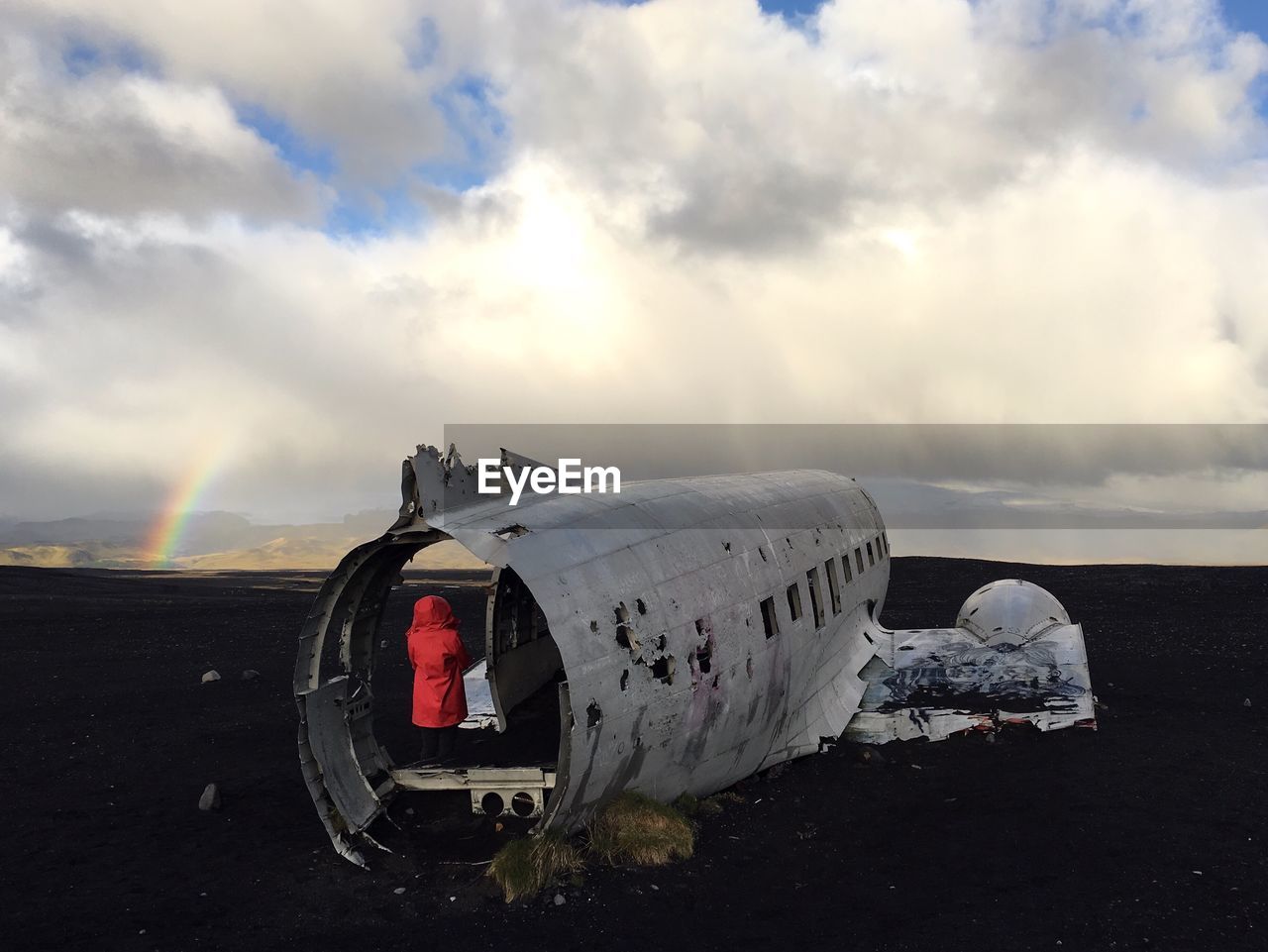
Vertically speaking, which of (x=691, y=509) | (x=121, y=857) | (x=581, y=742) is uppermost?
(x=691, y=509)

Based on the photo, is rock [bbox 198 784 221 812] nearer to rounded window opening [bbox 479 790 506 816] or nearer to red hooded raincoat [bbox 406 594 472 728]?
red hooded raincoat [bbox 406 594 472 728]

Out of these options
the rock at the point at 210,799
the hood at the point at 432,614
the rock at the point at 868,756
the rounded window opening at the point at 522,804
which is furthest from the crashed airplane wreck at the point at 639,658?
the rock at the point at 210,799

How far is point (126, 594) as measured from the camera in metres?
46.3

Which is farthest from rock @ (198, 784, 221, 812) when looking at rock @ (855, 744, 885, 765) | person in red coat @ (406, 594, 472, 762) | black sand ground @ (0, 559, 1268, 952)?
rock @ (855, 744, 885, 765)

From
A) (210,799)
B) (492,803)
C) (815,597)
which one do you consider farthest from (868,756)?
(210,799)

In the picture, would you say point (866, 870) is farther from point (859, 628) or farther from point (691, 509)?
point (859, 628)

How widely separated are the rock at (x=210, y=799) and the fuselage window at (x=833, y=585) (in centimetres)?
1074

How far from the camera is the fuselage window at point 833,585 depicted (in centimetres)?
1570

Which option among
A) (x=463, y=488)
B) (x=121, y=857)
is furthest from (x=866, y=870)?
(x=121, y=857)

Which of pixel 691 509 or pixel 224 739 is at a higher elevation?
pixel 691 509

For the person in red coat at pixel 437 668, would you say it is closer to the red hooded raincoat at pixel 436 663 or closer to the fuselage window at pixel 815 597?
the red hooded raincoat at pixel 436 663

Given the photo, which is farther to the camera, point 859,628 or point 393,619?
point 393,619

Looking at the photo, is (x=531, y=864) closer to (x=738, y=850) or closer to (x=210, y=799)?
(x=738, y=850)

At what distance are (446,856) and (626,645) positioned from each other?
12.4ft
